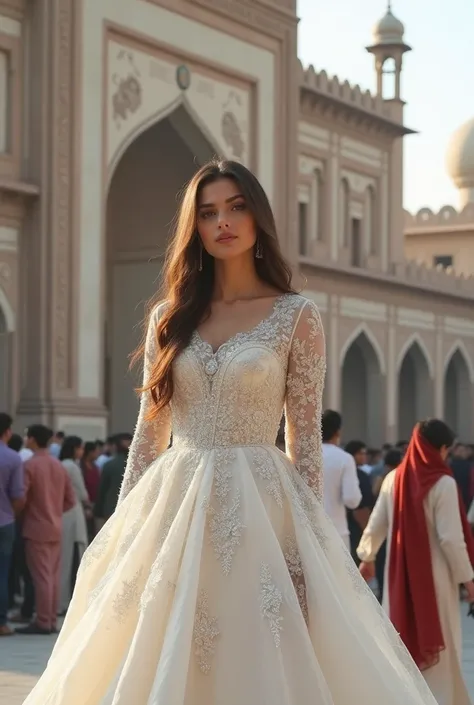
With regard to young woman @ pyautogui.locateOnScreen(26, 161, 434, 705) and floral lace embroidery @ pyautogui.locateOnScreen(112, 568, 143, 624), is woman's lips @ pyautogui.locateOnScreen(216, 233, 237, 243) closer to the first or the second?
young woman @ pyautogui.locateOnScreen(26, 161, 434, 705)

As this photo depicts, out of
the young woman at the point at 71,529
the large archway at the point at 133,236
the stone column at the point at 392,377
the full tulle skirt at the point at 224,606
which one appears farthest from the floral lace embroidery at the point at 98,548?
the stone column at the point at 392,377

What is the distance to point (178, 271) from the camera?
3.23 m

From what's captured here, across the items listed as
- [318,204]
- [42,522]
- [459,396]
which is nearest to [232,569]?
[42,522]

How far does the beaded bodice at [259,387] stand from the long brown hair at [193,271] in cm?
3

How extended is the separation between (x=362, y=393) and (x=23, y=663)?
68.7 ft

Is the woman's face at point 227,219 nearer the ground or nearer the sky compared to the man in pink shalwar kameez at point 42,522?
nearer the sky

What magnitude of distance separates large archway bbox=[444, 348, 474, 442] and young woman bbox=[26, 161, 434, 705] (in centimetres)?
2834

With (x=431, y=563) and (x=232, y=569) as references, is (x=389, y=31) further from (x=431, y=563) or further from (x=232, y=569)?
(x=232, y=569)

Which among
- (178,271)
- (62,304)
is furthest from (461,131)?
(178,271)

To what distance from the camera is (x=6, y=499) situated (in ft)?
30.6

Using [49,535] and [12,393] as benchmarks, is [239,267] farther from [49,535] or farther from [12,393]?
[12,393]

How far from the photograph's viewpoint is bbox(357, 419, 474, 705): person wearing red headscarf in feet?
20.3

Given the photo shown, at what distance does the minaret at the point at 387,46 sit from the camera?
30.3 metres

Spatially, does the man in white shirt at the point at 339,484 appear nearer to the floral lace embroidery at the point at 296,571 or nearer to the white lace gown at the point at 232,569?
the white lace gown at the point at 232,569
